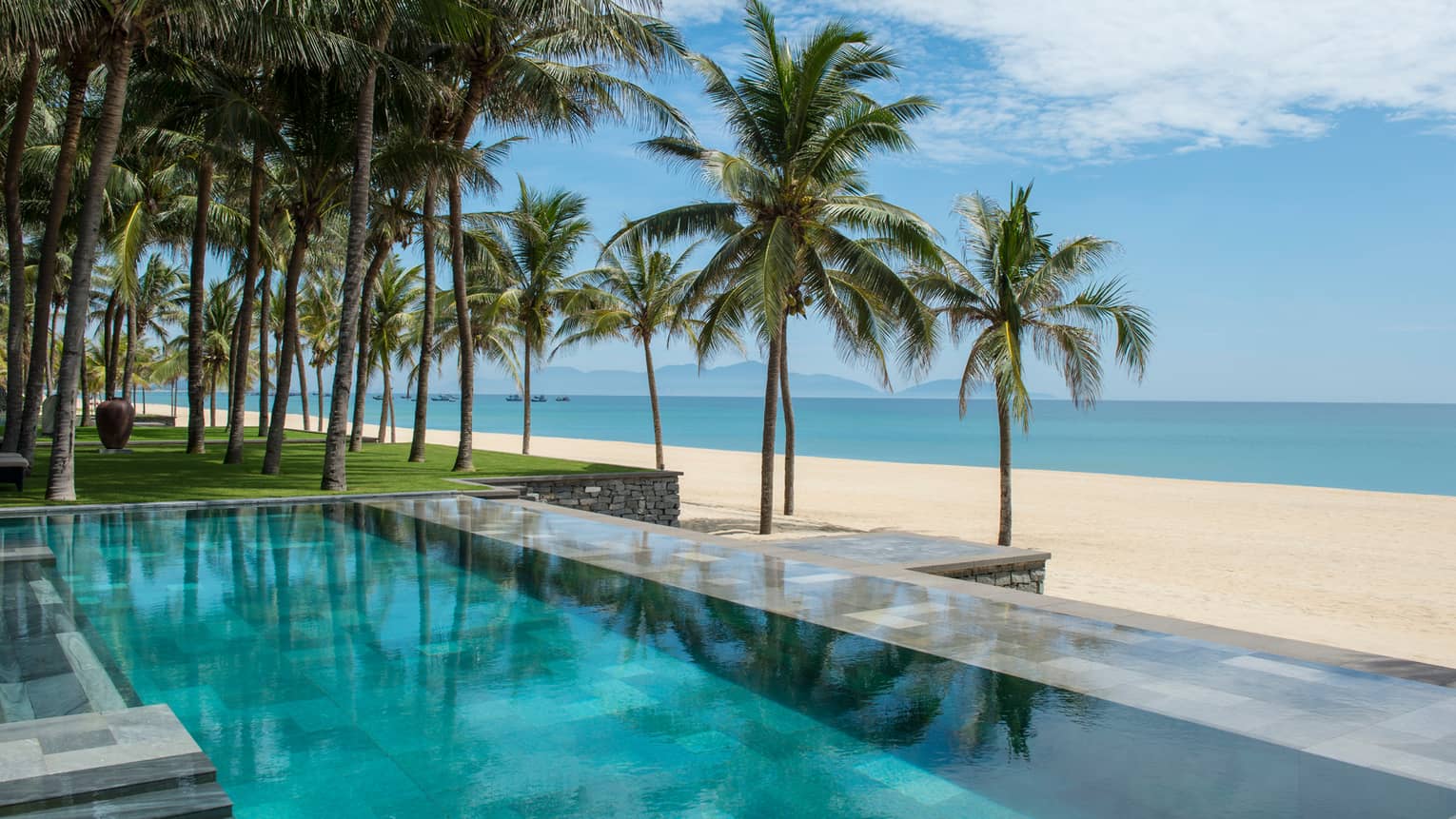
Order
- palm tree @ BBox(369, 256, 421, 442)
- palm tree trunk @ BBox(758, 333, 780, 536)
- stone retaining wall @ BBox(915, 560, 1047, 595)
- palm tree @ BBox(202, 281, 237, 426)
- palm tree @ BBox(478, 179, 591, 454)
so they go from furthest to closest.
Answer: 1. palm tree @ BBox(202, 281, 237, 426)
2. palm tree @ BBox(369, 256, 421, 442)
3. palm tree @ BBox(478, 179, 591, 454)
4. palm tree trunk @ BBox(758, 333, 780, 536)
5. stone retaining wall @ BBox(915, 560, 1047, 595)

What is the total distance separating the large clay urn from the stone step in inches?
761

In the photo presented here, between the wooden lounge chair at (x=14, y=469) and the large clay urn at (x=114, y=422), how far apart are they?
840 centimetres

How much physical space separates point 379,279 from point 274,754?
29819 mm

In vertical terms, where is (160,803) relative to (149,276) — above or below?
below

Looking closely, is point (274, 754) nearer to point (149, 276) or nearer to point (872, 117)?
point (872, 117)

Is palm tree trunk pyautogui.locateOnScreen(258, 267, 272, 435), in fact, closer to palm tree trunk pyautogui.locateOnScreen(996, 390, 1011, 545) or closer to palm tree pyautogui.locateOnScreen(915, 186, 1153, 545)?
palm tree pyautogui.locateOnScreen(915, 186, 1153, 545)

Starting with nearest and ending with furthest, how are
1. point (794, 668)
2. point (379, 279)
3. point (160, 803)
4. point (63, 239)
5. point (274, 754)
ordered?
point (160, 803), point (274, 754), point (794, 668), point (63, 239), point (379, 279)

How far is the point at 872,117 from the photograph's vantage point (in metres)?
14.9

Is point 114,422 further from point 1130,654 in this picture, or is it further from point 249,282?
point 1130,654

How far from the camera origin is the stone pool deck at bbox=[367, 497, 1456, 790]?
3.74 meters

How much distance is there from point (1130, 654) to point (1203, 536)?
604 inches

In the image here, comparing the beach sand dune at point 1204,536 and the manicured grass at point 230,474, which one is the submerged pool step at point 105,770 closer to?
the manicured grass at point 230,474

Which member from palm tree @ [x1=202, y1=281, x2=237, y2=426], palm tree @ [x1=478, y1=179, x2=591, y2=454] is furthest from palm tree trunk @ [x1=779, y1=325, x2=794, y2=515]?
palm tree @ [x1=202, y1=281, x2=237, y2=426]

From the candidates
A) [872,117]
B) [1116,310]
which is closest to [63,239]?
[872,117]
